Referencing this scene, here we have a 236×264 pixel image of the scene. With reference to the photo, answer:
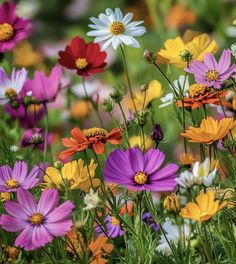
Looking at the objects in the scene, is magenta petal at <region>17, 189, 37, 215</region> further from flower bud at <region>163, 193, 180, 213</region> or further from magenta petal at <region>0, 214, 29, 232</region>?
flower bud at <region>163, 193, 180, 213</region>

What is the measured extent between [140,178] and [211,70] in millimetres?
179

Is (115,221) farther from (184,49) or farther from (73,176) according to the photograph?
(184,49)

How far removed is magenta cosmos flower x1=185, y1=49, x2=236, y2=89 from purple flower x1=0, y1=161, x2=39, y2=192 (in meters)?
0.23

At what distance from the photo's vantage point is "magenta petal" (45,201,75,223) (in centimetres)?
96

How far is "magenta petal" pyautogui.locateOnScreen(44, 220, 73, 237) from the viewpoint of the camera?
95 cm

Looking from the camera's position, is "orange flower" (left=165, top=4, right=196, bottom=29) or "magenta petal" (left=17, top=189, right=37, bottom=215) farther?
"orange flower" (left=165, top=4, right=196, bottom=29)

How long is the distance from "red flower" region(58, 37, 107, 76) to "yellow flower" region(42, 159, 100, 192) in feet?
0.71

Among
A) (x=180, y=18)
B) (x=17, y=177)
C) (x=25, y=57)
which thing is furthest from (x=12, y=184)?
(x=180, y=18)

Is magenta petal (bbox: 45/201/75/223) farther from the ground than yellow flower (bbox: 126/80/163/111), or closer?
closer

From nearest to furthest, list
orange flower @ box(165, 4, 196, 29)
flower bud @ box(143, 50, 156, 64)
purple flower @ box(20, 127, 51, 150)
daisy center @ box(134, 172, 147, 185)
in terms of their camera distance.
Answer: daisy center @ box(134, 172, 147, 185) < flower bud @ box(143, 50, 156, 64) < purple flower @ box(20, 127, 51, 150) < orange flower @ box(165, 4, 196, 29)

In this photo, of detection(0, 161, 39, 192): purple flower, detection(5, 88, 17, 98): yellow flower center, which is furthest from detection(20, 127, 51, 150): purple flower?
detection(0, 161, 39, 192): purple flower

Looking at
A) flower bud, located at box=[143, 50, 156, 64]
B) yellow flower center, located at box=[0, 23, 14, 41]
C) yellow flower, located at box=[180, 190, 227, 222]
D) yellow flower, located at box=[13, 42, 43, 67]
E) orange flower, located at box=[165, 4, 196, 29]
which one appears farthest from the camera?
orange flower, located at box=[165, 4, 196, 29]

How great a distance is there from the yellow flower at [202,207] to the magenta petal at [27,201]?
17cm

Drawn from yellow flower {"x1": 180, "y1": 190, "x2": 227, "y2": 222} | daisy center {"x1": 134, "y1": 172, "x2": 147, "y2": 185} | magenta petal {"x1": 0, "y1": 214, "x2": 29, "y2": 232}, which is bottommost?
yellow flower {"x1": 180, "y1": 190, "x2": 227, "y2": 222}
